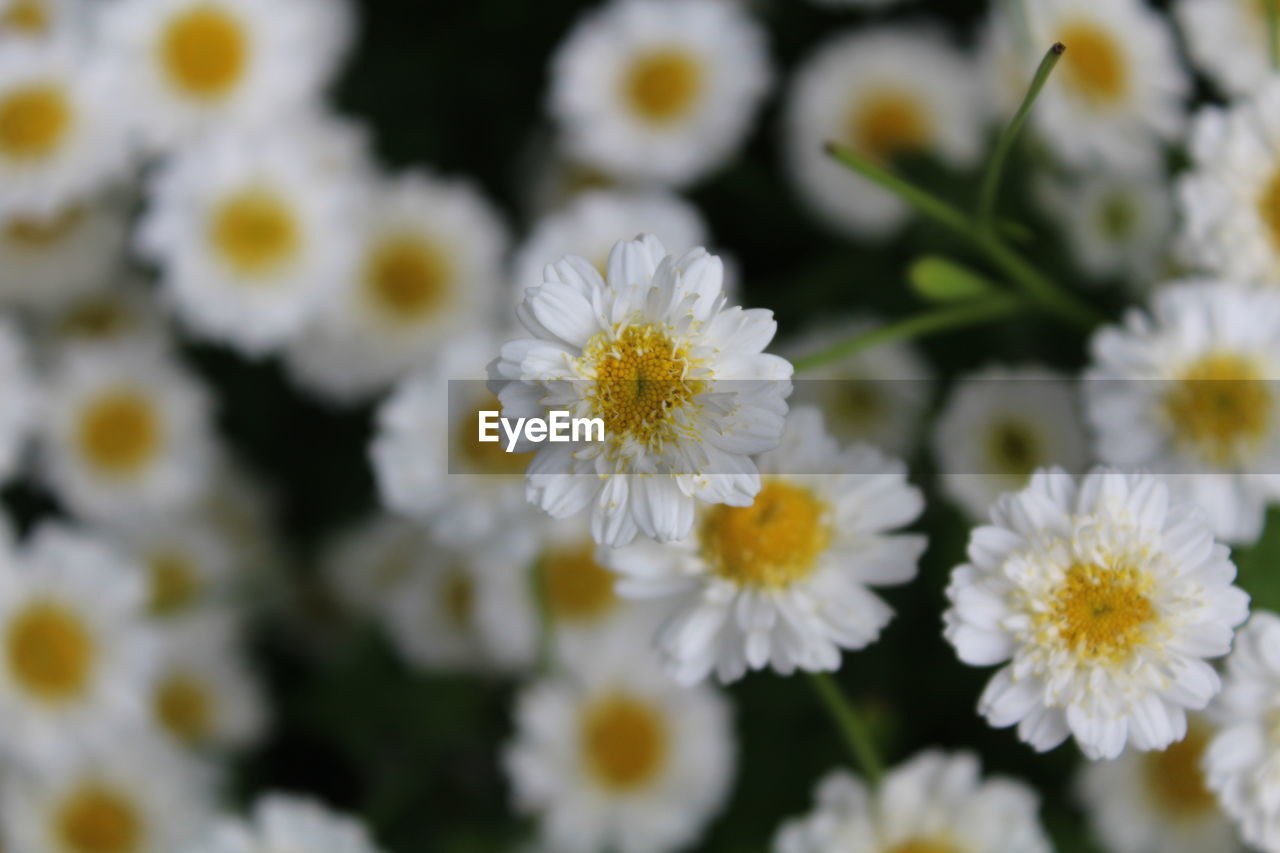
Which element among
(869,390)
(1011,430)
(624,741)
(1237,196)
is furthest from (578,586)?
(1237,196)

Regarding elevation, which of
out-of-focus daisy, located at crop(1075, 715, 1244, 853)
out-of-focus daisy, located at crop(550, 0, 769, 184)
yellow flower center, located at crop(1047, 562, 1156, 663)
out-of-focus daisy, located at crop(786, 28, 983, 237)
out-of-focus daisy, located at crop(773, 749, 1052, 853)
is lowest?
out-of-focus daisy, located at crop(1075, 715, 1244, 853)

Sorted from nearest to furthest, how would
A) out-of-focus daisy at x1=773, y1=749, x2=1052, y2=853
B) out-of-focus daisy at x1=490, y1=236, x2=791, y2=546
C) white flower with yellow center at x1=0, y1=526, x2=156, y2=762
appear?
out-of-focus daisy at x1=490, y1=236, x2=791, y2=546 → out-of-focus daisy at x1=773, y1=749, x2=1052, y2=853 → white flower with yellow center at x1=0, y1=526, x2=156, y2=762

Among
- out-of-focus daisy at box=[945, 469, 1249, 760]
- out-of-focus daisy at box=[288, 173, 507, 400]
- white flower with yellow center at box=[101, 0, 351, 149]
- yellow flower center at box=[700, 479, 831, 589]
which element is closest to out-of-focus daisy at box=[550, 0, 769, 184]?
out-of-focus daisy at box=[288, 173, 507, 400]

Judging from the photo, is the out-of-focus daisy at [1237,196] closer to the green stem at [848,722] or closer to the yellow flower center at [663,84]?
the green stem at [848,722]

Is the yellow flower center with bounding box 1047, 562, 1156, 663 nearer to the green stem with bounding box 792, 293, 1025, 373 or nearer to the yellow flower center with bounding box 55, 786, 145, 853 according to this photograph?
the green stem with bounding box 792, 293, 1025, 373

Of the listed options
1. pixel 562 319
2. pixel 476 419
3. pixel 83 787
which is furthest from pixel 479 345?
pixel 83 787

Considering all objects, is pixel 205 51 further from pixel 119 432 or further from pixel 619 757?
pixel 619 757
